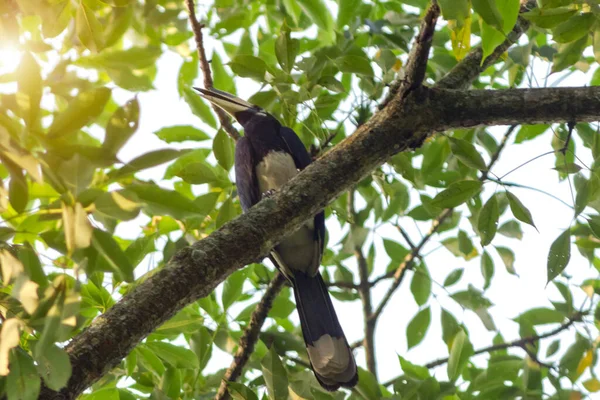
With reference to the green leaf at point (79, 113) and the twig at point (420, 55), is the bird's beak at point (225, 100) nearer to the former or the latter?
the twig at point (420, 55)

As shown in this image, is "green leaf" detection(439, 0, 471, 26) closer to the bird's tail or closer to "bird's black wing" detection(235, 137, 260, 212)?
the bird's tail

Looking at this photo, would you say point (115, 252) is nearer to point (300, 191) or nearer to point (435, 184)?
point (300, 191)

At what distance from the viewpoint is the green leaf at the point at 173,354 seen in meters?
2.54

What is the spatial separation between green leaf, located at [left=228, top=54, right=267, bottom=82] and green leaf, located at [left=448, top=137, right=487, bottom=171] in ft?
2.76

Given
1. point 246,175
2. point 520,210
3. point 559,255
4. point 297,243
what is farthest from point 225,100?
point 559,255

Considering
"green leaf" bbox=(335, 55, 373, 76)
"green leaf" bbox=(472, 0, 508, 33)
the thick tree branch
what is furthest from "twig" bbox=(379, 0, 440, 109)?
"green leaf" bbox=(472, 0, 508, 33)

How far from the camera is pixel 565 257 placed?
77.6 inches

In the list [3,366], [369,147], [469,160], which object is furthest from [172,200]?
[469,160]

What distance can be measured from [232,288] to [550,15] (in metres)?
1.70

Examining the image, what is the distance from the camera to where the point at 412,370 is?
266 centimetres

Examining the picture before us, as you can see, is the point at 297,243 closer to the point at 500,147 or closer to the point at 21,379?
the point at 500,147

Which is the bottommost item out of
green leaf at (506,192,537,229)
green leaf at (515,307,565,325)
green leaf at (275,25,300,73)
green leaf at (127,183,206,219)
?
green leaf at (127,183,206,219)

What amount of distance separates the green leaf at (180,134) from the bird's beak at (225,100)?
178 mm

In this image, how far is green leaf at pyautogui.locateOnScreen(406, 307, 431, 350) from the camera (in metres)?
3.14
